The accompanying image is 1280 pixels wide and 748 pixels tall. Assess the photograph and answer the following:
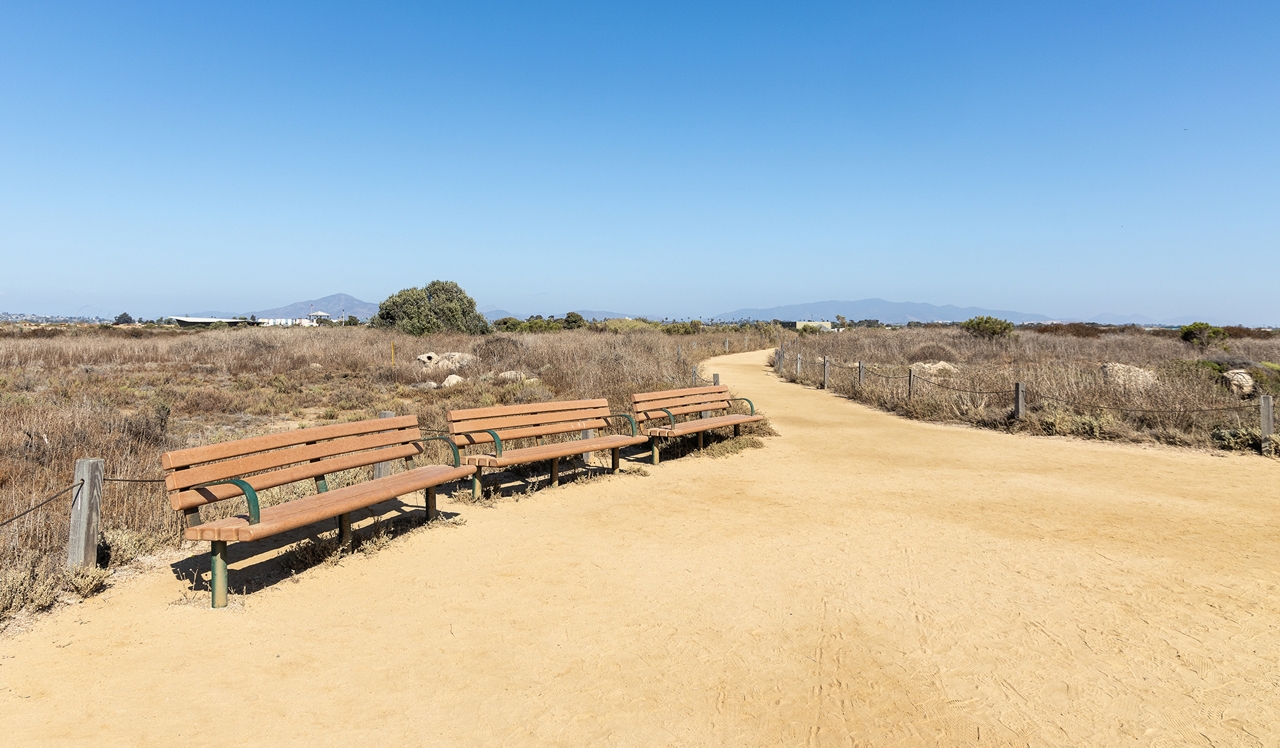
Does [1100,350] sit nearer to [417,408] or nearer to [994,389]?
[994,389]

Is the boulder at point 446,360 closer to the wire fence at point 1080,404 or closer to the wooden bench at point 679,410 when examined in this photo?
the wooden bench at point 679,410

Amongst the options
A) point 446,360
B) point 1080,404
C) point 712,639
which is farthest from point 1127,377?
point 446,360

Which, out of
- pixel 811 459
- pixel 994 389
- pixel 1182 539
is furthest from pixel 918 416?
pixel 1182 539

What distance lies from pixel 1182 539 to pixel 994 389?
8495 mm

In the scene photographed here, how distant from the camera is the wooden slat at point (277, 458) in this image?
4.55 m

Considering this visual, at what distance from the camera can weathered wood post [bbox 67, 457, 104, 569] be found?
4.62 metres

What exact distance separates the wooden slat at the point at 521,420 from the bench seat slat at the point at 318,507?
2.12ft

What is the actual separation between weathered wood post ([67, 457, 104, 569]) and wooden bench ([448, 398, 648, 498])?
299 cm

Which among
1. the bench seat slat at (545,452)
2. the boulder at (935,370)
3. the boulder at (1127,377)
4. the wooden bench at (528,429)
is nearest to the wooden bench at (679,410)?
the wooden bench at (528,429)

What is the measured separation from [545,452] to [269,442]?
9.89ft

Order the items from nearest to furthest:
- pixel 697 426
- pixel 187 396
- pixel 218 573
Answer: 1. pixel 218 573
2. pixel 697 426
3. pixel 187 396

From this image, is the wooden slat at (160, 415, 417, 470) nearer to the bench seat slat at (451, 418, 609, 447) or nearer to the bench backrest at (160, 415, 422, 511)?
the bench backrest at (160, 415, 422, 511)

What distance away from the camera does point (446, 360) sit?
20766 mm

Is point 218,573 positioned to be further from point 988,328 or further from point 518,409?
point 988,328
